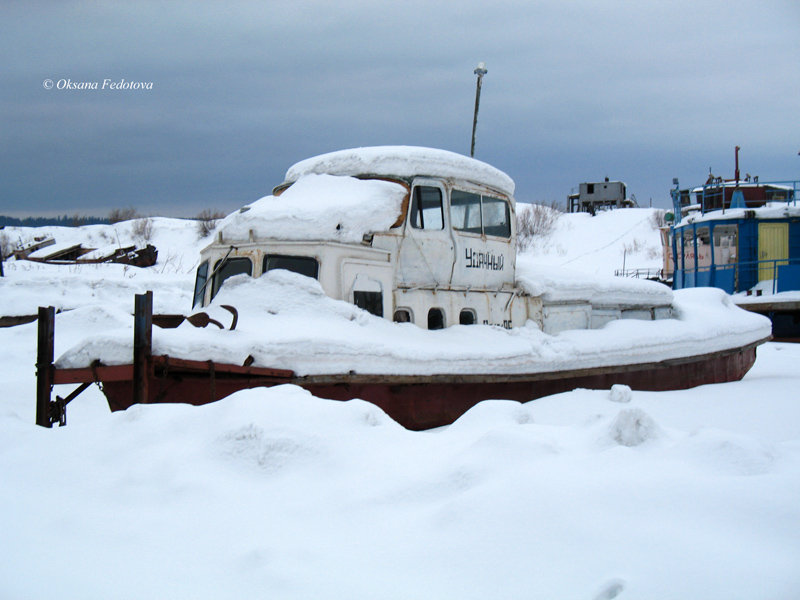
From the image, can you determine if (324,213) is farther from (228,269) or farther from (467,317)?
(467,317)

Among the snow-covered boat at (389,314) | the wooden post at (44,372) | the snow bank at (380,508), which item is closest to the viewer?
the snow bank at (380,508)

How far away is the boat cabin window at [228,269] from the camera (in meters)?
6.48

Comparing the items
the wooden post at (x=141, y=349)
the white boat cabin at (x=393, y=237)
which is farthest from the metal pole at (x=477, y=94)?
the wooden post at (x=141, y=349)

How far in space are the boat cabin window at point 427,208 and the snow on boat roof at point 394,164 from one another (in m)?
0.19

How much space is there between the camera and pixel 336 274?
630 cm

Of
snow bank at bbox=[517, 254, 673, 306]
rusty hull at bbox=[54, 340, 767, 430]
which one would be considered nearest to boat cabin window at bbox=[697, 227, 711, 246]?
snow bank at bbox=[517, 254, 673, 306]

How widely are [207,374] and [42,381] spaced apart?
129 centimetres

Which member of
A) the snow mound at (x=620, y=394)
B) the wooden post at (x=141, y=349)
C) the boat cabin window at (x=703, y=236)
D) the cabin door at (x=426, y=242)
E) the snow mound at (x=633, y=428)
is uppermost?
the boat cabin window at (x=703, y=236)

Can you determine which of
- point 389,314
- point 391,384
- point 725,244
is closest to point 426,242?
point 389,314

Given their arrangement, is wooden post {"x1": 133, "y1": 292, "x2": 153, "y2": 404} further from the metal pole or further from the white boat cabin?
the metal pole

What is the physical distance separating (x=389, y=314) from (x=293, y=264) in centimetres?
115

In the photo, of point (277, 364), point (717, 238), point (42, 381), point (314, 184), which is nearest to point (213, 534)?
point (277, 364)

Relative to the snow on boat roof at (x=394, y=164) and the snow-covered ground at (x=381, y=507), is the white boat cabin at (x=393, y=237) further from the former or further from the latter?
the snow-covered ground at (x=381, y=507)

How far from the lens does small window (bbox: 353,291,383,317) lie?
6.45 meters
